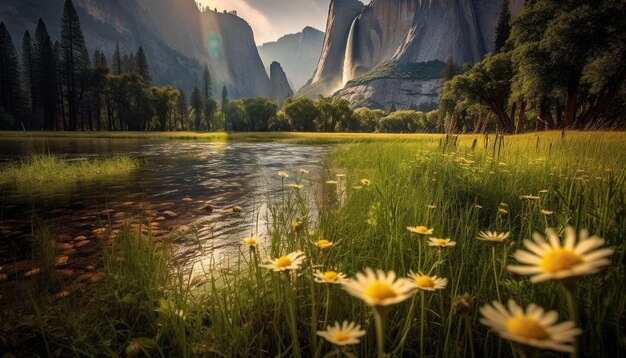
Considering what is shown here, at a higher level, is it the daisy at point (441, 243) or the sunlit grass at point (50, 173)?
the daisy at point (441, 243)

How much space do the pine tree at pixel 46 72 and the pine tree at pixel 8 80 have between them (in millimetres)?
3904

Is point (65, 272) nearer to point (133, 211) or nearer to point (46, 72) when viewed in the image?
point (133, 211)

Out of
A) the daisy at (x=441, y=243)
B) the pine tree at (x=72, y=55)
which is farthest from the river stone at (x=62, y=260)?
the pine tree at (x=72, y=55)

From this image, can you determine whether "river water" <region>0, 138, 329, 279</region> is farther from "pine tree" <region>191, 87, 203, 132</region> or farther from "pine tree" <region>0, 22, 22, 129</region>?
"pine tree" <region>191, 87, 203, 132</region>

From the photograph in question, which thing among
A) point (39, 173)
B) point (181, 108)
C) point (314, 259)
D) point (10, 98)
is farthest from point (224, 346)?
point (181, 108)

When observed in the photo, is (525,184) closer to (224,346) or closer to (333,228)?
(333,228)

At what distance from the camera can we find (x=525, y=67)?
2005cm

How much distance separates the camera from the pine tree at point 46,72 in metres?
55.0

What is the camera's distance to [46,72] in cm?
5538

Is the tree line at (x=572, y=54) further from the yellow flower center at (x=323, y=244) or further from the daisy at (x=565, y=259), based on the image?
the daisy at (x=565, y=259)

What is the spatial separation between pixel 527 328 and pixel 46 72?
251ft

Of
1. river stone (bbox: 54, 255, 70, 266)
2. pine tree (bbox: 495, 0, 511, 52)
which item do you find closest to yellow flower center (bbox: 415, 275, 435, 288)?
river stone (bbox: 54, 255, 70, 266)

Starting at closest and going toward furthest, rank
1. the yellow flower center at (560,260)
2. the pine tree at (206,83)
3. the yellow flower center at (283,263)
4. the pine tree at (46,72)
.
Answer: the yellow flower center at (560,260), the yellow flower center at (283,263), the pine tree at (46,72), the pine tree at (206,83)

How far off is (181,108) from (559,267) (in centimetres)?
8747
